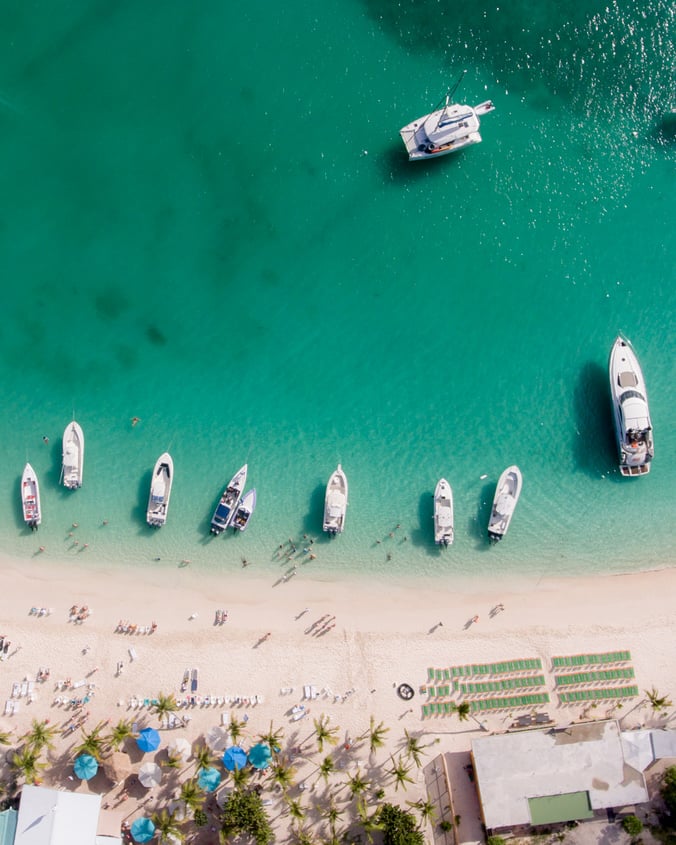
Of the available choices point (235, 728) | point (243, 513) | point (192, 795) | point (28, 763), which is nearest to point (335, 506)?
point (243, 513)

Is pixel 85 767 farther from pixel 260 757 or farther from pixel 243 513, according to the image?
pixel 243 513

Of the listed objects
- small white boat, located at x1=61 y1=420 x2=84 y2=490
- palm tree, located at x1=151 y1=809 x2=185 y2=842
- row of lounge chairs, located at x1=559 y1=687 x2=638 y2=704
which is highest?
small white boat, located at x1=61 y1=420 x2=84 y2=490

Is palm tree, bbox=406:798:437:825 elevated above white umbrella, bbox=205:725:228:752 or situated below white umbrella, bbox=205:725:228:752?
Answer: below

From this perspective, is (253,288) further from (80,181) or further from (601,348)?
(601,348)

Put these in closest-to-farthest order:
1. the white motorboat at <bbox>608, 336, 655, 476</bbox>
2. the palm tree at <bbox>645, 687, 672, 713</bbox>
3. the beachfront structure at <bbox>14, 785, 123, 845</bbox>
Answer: the beachfront structure at <bbox>14, 785, 123, 845</bbox>
the palm tree at <bbox>645, 687, 672, 713</bbox>
the white motorboat at <bbox>608, 336, 655, 476</bbox>

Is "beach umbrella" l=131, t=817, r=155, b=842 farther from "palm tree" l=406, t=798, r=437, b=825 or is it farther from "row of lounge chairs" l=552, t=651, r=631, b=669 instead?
"row of lounge chairs" l=552, t=651, r=631, b=669

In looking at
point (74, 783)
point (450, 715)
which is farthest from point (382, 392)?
point (74, 783)

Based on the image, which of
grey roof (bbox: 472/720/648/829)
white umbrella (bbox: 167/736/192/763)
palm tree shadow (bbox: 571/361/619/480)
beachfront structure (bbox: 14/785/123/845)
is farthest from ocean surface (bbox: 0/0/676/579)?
beachfront structure (bbox: 14/785/123/845)
